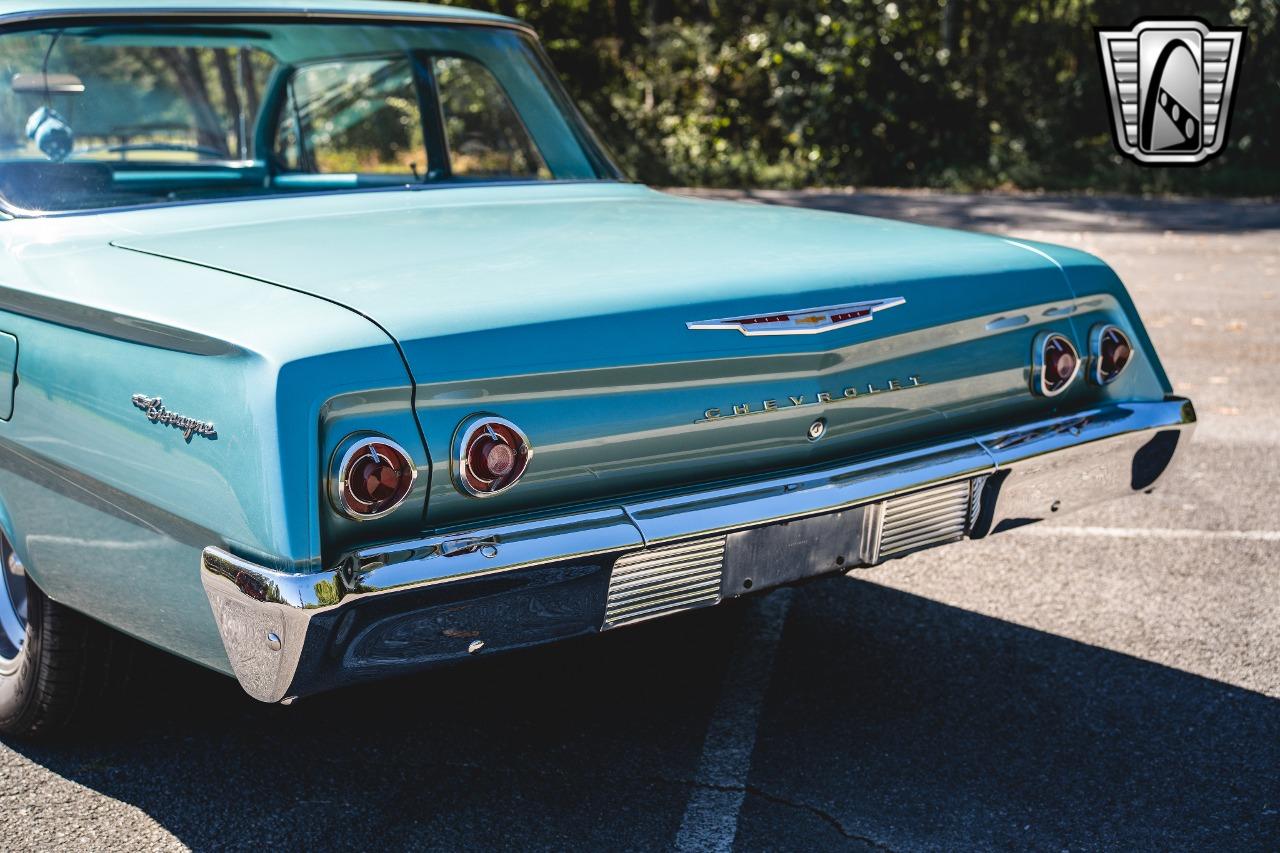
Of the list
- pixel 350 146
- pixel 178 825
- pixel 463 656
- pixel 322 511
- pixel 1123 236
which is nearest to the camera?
pixel 322 511

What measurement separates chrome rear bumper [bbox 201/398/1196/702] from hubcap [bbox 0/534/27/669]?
45.1 inches

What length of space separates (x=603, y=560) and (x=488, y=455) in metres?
0.29

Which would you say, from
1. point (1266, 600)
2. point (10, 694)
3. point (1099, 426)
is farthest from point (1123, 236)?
point (10, 694)

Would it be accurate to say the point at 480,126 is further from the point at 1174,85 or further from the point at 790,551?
the point at 1174,85

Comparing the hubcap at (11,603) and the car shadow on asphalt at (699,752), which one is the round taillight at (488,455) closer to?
the car shadow on asphalt at (699,752)

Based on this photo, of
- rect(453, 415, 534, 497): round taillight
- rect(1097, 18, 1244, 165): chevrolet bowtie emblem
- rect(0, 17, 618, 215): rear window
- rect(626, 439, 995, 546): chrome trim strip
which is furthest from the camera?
rect(1097, 18, 1244, 165): chevrolet bowtie emblem

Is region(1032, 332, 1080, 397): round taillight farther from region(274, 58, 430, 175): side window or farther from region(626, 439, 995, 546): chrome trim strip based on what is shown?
region(274, 58, 430, 175): side window

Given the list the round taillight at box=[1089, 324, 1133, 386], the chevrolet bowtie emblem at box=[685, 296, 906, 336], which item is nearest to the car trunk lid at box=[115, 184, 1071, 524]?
the chevrolet bowtie emblem at box=[685, 296, 906, 336]

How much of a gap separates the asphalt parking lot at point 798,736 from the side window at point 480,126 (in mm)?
1488

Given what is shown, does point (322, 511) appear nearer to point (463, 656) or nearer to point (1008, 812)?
point (463, 656)

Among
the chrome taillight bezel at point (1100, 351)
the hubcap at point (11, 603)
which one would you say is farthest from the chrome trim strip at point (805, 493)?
the hubcap at point (11, 603)

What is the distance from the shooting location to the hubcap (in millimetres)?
3267

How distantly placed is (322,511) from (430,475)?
0.20m

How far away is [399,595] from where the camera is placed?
7.63 ft
